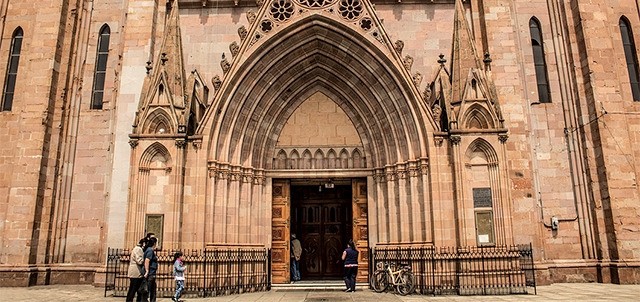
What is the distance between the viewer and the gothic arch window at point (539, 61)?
18.0 metres

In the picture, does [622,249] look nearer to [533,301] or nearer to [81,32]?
[533,301]

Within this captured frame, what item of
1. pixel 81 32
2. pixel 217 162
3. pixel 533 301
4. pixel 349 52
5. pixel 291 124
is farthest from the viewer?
pixel 81 32

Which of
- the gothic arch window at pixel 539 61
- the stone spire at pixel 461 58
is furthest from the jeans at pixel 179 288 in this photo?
the gothic arch window at pixel 539 61

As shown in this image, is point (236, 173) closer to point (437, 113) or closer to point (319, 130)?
point (319, 130)

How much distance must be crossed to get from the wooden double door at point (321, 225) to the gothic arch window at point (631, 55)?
11733 mm

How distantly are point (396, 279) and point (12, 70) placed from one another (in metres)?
17.3

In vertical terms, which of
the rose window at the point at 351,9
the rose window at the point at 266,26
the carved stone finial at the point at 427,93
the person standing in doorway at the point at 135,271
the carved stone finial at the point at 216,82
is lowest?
the person standing in doorway at the point at 135,271

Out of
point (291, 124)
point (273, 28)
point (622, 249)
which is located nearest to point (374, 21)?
point (273, 28)

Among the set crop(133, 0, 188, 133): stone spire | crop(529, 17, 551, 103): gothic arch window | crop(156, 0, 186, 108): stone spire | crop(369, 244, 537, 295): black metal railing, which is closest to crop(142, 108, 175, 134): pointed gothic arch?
crop(133, 0, 188, 133): stone spire

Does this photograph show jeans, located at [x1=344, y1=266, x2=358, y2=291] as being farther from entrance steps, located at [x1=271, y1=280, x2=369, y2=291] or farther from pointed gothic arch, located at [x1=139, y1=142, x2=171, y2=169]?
pointed gothic arch, located at [x1=139, y1=142, x2=171, y2=169]

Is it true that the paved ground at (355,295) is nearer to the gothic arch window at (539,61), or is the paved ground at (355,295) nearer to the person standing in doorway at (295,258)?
the person standing in doorway at (295,258)

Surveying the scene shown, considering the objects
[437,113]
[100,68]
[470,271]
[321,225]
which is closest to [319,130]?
[321,225]

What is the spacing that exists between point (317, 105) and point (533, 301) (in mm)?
9778

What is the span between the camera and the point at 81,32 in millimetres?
19062
